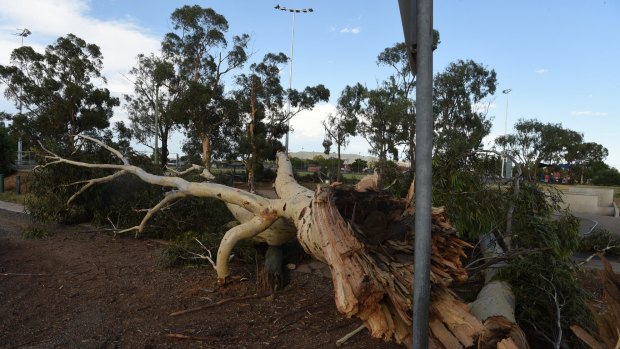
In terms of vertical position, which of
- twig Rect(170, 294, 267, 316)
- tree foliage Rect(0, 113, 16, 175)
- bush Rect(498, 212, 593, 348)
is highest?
tree foliage Rect(0, 113, 16, 175)

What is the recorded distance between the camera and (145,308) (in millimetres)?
4574

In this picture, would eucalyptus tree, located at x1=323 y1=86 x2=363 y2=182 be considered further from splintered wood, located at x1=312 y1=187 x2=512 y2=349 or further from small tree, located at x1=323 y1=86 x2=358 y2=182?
splintered wood, located at x1=312 y1=187 x2=512 y2=349

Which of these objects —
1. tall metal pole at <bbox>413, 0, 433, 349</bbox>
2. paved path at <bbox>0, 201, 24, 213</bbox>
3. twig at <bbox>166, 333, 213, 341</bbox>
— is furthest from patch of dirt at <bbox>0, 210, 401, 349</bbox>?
paved path at <bbox>0, 201, 24, 213</bbox>

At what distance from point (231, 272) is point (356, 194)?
231 cm

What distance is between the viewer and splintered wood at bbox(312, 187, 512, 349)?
2967 millimetres

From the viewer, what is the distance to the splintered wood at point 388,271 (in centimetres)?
297

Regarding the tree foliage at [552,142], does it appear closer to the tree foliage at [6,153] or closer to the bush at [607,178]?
the bush at [607,178]

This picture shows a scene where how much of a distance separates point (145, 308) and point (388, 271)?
268 cm

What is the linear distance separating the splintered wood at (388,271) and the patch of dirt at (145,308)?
2.61ft

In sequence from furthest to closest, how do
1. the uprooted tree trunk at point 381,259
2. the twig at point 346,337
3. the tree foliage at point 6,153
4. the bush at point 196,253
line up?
the tree foliage at point 6,153, the bush at point 196,253, the twig at point 346,337, the uprooted tree trunk at point 381,259

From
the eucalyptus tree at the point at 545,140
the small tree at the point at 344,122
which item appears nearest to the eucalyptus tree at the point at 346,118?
the small tree at the point at 344,122

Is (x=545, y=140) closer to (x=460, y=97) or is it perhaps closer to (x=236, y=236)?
(x=460, y=97)

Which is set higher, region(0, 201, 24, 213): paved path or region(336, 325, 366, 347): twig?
region(336, 325, 366, 347): twig

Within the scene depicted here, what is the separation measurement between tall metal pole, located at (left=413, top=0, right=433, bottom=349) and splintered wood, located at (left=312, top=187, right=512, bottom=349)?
1.12m
